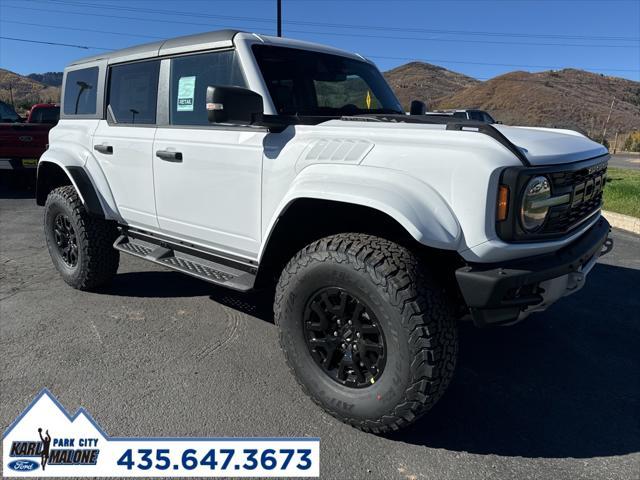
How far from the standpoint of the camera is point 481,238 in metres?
2.08

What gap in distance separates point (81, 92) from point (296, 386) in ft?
11.3

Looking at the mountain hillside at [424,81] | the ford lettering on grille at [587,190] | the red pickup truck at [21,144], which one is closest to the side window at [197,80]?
the ford lettering on grille at [587,190]

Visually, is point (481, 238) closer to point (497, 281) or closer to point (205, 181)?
point (497, 281)

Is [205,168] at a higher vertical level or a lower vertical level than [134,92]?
lower

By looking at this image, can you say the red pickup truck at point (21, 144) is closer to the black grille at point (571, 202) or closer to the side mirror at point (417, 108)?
the side mirror at point (417, 108)

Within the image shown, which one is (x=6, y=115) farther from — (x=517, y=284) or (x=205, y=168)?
(x=517, y=284)

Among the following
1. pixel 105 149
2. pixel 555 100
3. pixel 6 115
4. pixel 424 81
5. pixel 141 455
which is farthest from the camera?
pixel 424 81

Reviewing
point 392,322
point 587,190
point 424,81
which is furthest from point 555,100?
point 392,322

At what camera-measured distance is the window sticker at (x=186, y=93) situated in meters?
3.30

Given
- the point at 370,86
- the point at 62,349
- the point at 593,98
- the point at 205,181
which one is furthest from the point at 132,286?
the point at 593,98

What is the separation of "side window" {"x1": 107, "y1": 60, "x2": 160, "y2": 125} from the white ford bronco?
0.07 ft

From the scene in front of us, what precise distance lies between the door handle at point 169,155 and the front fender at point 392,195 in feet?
3.81

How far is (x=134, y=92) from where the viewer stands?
382 centimetres

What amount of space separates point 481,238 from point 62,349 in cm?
287
